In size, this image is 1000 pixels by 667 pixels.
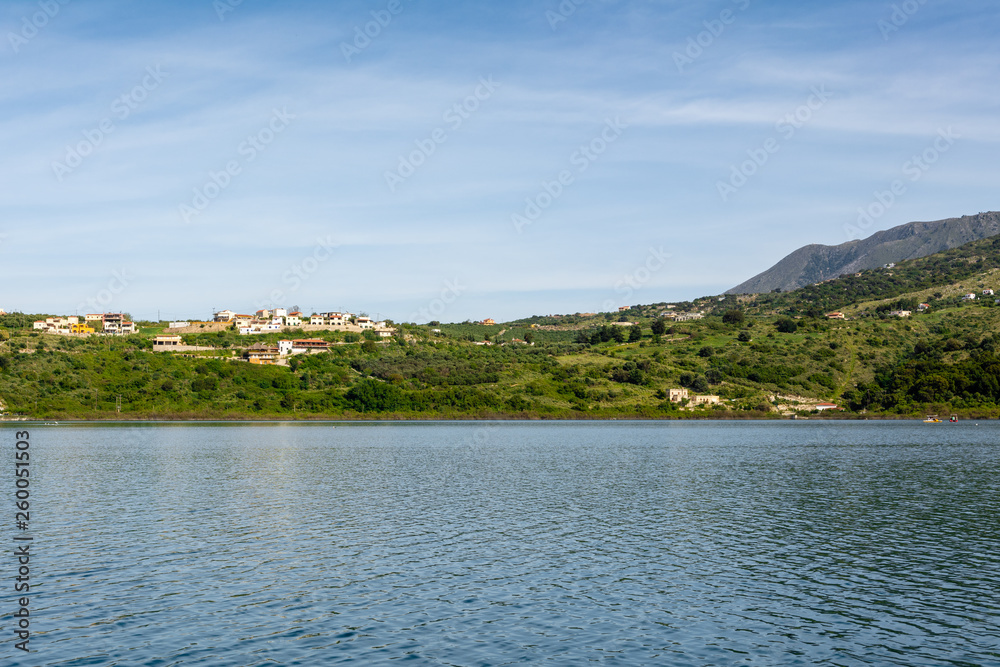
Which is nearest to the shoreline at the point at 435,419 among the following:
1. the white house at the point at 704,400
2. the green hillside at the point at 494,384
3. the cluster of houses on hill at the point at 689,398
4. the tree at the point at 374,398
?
the green hillside at the point at 494,384

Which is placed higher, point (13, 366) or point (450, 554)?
point (13, 366)

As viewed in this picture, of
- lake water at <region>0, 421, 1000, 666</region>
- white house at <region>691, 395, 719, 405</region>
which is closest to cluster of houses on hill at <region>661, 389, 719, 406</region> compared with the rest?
white house at <region>691, 395, 719, 405</region>

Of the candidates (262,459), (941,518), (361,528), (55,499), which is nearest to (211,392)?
(262,459)

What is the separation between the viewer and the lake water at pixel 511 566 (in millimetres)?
21172

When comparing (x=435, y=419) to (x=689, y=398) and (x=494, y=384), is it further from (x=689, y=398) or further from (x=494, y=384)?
(x=689, y=398)

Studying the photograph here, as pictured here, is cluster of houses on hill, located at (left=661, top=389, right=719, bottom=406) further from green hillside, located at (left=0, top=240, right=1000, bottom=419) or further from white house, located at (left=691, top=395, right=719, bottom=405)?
green hillside, located at (left=0, top=240, right=1000, bottom=419)

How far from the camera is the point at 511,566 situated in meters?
30.2

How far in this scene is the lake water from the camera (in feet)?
69.5

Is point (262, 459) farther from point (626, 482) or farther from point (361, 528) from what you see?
point (361, 528)

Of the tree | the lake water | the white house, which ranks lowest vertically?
the lake water

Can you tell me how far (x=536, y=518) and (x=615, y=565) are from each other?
37.3 ft

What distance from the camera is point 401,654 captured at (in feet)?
66.6

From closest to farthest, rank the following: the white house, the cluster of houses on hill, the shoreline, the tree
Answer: the shoreline < the tree < the cluster of houses on hill < the white house

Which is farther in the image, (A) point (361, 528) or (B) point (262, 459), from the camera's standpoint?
(B) point (262, 459)
